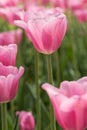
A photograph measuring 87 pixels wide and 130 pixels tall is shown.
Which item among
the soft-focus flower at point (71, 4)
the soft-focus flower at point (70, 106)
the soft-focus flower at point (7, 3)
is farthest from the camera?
the soft-focus flower at point (71, 4)

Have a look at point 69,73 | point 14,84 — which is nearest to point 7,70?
point 14,84

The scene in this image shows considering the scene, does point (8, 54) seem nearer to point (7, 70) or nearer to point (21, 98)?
point (7, 70)

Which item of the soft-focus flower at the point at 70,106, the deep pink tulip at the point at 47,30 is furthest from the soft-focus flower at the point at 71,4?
the soft-focus flower at the point at 70,106

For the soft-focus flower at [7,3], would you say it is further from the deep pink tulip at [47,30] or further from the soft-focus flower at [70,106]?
the soft-focus flower at [70,106]

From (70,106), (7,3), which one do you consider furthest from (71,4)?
(70,106)

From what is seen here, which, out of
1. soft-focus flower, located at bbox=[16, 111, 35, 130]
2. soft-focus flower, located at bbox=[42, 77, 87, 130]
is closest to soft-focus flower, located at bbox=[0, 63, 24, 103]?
soft-focus flower, located at bbox=[42, 77, 87, 130]

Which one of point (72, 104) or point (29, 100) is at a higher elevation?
point (72, 104)

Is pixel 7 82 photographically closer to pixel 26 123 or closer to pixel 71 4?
pixel 26 123
